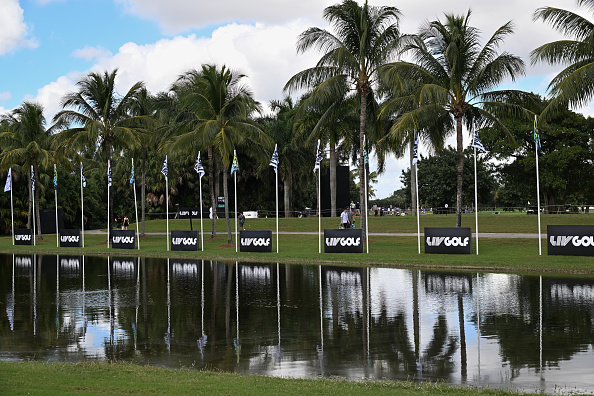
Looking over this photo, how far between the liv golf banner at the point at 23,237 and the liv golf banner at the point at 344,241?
24463mm

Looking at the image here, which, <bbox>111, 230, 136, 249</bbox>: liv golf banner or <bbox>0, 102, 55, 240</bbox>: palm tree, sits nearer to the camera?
<bbox>111, 230, 136, 249</bbox>: liv golf banner

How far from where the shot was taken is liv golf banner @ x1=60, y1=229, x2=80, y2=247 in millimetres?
39000

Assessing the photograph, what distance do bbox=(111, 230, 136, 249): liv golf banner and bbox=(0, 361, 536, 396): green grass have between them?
27326 mm

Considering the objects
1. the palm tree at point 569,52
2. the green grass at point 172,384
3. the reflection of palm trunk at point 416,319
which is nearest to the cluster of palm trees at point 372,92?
the palm tree at point 569,52

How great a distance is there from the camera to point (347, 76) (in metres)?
29.9

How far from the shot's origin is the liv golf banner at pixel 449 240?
26.0 metres

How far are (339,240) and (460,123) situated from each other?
25.6 ft

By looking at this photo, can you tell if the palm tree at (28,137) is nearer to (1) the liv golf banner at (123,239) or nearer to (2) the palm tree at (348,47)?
(1) the liv golf banner at (123,239)

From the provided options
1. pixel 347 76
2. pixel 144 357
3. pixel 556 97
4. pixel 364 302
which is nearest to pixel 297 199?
pixel 347 76

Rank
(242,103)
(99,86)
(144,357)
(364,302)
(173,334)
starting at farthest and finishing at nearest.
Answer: (99,86)
(242,103)
(364,302)
(173,334)
(144,357)

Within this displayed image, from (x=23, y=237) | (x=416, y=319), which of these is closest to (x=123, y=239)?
(x=23, y=237)

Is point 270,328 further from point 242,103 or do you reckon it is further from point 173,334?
point 242,103

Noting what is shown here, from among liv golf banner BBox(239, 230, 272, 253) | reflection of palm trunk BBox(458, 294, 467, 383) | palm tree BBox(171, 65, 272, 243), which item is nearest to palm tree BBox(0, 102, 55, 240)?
palm tree BBox(171, 65, 272, 243)

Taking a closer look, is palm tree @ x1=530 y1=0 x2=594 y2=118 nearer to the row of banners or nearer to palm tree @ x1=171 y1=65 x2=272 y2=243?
the row of banners
